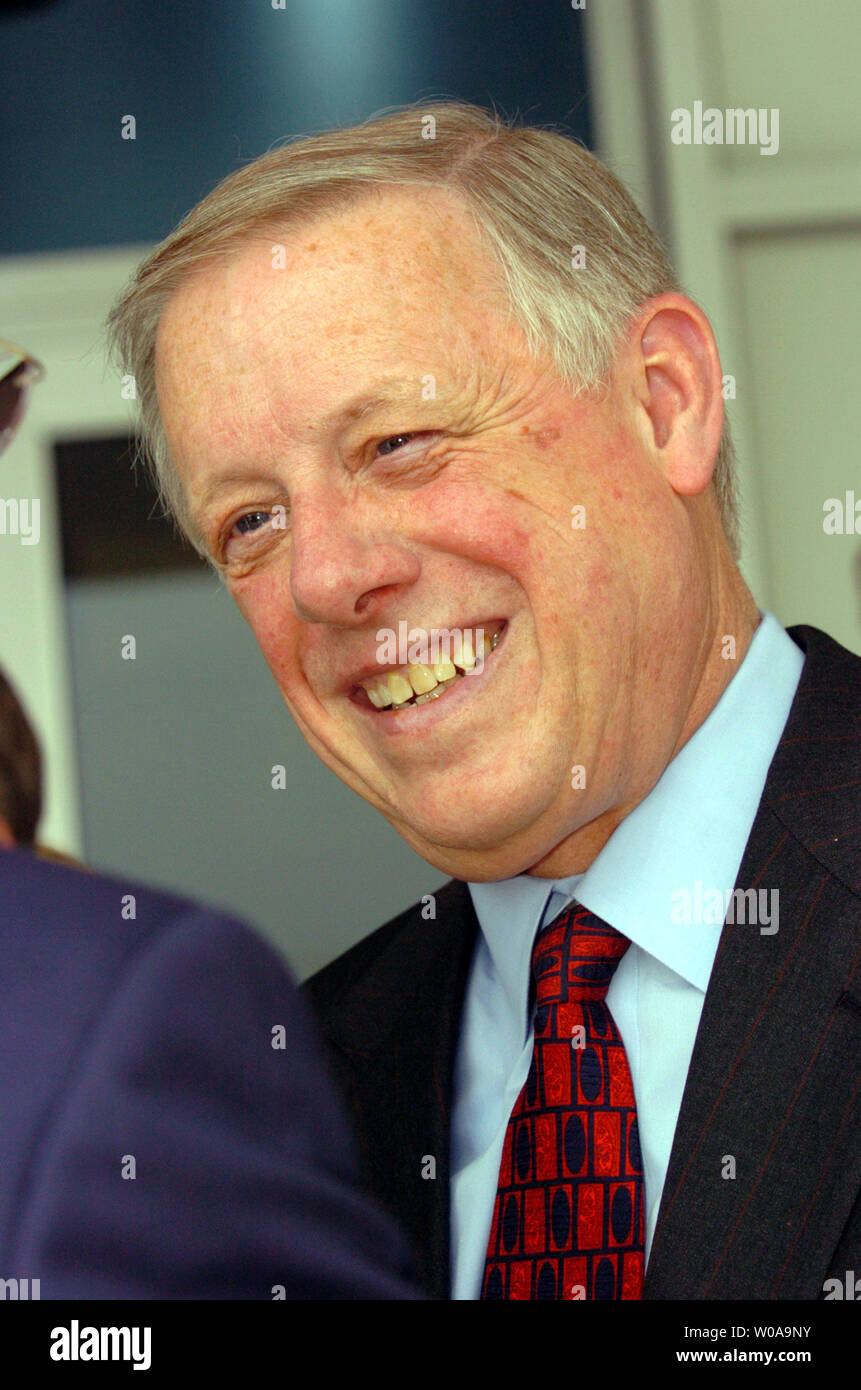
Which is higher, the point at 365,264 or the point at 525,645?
the point at 365,264

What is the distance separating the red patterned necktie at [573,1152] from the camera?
2.85 ft

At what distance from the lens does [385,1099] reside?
1.04m

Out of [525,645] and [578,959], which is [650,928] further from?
[525,645]

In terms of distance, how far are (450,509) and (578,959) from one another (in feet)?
0.92

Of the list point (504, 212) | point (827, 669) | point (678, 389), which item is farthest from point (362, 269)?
point (827, 669)

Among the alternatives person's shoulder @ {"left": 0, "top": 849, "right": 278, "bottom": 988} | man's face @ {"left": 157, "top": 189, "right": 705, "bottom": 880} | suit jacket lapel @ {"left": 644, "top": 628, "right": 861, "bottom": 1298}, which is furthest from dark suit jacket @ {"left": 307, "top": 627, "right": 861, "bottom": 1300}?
person's shoulder @ {"left": 0, "top": 849, "right": 278, "bottom": 988}

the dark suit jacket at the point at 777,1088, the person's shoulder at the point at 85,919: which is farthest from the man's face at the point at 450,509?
the person's shoulder at the point at 85,919

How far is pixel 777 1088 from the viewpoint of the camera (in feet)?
2.72

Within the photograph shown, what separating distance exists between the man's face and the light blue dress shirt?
0.03m

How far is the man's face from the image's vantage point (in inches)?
36.5

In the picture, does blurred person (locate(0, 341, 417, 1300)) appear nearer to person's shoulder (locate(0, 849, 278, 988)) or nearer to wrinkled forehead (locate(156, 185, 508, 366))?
person's shoulder (locate(0, 849, 278, 988))

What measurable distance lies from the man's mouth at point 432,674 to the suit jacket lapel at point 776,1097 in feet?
0.65

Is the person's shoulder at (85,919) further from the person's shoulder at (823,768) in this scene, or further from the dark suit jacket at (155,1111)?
the person's shoulder at (823,768)
